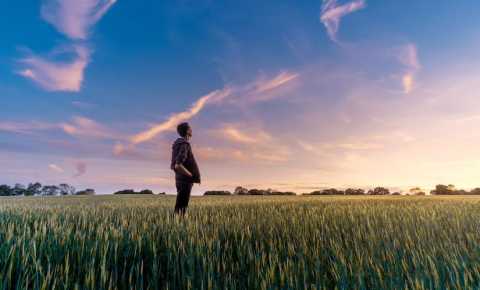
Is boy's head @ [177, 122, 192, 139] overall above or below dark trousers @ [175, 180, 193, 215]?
above

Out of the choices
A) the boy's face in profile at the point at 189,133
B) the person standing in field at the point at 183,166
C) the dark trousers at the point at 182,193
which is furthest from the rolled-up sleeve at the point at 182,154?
the dark trousers at the point at 182,193

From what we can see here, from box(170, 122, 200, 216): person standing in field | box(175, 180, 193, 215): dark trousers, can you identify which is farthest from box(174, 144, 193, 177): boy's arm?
box(175, 180, 193, 215): dark trousers

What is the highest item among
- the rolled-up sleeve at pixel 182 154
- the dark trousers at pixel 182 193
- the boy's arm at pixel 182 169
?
the rolled-up sleeve at pixel 182 154

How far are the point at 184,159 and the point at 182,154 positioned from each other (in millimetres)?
108

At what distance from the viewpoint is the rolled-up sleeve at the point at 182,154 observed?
588 centimetres

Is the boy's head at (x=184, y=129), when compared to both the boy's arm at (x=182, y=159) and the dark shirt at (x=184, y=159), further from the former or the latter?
the boy's arm at (x=182, y=159)

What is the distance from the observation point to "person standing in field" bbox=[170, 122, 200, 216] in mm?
5938

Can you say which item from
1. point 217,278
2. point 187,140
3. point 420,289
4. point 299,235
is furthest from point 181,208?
point 420,289

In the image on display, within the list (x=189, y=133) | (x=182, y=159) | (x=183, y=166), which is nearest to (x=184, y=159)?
(x=182, y=159)

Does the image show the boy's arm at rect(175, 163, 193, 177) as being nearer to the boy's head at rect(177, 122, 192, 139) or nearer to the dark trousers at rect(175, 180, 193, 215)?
the dark trousers at rect(175, 180, 193, 215)

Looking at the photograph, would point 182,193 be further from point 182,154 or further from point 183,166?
point 182,154

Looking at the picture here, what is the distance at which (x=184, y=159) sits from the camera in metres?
5.90

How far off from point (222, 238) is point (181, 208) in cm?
266

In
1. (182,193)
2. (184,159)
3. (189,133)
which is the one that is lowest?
(182,193)
